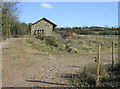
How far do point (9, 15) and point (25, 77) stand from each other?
12789mm

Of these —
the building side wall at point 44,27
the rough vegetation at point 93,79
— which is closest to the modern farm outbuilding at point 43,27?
the building side wall at point 44,27

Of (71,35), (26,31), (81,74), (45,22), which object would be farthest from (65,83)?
(26,31)

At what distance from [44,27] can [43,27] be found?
241 millimetres

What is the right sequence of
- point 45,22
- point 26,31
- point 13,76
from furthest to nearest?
point 26,31 < point 45,22 < point 13,76

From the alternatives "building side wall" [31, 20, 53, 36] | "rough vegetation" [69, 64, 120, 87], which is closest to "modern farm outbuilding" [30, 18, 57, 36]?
"building side wall" [31, 20, 53, 36]

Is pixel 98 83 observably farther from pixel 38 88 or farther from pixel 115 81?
pixel 38 88

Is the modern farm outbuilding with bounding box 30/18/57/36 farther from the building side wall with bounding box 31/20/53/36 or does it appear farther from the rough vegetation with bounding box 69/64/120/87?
the rough vegetation with bounding box 69/64/120/87

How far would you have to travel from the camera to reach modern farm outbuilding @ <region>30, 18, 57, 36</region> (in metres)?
43.2

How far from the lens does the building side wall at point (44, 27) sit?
142 ft

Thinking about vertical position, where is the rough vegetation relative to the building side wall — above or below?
below

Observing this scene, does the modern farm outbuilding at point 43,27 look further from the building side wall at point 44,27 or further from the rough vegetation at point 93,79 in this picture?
the rough vegetation at point 93,79

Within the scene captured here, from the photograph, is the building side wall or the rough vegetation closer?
the rough vegetation

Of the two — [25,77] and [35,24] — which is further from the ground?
[35,24]

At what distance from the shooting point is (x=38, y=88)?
6645mm
